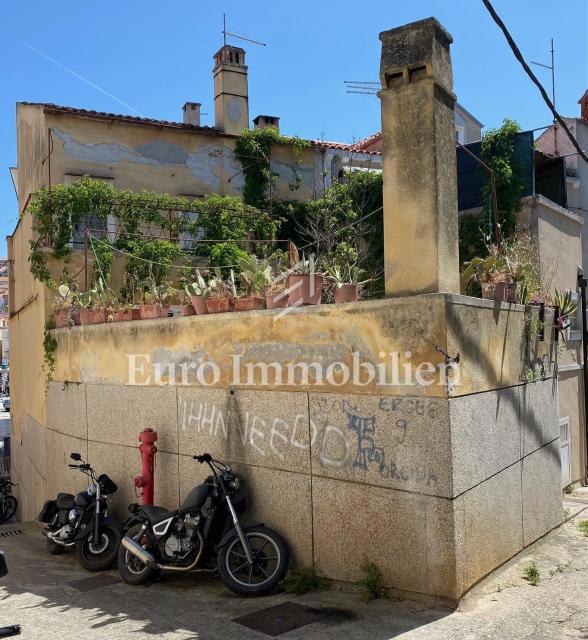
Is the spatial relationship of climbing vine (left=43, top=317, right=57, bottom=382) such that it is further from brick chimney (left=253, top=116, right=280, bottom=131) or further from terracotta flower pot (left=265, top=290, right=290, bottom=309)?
brick chimney (left=253, top=116, right=280, bottom=131)

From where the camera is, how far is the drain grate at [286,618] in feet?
16.7

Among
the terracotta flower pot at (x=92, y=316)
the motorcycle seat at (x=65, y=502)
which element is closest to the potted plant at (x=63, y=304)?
the terracotta flower pot at (x=92, y=316)

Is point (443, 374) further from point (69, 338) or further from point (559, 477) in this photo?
point (69, 338)

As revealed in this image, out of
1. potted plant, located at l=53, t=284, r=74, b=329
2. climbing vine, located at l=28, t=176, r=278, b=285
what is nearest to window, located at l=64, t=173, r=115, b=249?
climbing vine, located at l=28, t=176, r=278, b=285

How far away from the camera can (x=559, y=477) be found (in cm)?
778

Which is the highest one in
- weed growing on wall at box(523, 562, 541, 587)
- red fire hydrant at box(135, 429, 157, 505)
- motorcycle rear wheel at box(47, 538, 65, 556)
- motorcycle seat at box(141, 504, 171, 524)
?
red fire hydrant at box(135, 429, 157, 505)

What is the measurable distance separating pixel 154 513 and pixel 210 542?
0.76 m

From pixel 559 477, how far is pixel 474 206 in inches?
241

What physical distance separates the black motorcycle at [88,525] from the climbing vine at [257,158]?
32.8 feet

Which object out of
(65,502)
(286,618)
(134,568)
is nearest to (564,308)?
(286,618)

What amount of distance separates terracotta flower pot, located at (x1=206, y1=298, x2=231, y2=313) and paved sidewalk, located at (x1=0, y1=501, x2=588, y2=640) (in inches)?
110

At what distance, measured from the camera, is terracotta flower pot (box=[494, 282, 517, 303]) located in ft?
22.0

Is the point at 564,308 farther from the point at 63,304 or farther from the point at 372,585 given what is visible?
the point at 63,304

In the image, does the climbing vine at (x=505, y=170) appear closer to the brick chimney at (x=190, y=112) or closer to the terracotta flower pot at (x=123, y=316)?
the terracotta flower pot at (x=123, y=316)
